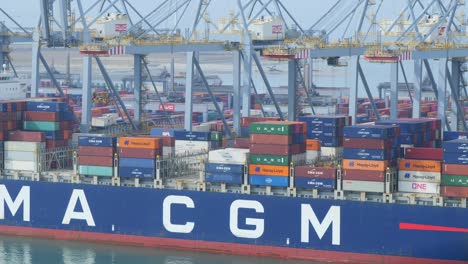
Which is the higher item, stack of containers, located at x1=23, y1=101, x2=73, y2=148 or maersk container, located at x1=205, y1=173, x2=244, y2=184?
stack of containers, located at x1=23, y1=101, x2=73, y2=148

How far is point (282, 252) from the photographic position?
40.9 m

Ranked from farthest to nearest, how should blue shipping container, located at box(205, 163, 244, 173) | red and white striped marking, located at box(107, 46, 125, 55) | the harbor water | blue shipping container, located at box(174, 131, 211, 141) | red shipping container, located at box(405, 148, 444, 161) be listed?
red and white striped marking, located at box(107, 46, 125, 55), blue shipping container, located at box(174, 131, 211, 141), the harbor water, blue shipping container, located at box(205, 163, 244, 173), red shipping container, located at box(405, 148, 444, 161)

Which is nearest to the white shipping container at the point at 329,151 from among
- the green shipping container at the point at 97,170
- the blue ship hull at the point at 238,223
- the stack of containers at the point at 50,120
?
the blue ship hull at the point at 238,223

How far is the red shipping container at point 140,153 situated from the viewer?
42.5m

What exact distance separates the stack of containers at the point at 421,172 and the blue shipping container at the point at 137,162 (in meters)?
8.90

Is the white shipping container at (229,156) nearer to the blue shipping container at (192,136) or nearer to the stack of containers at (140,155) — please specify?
the stack of containers at (140,155)

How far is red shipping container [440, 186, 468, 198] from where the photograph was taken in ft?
125

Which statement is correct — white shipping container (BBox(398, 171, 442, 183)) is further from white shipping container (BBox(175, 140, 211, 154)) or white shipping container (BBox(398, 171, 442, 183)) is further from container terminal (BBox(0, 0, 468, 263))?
white shipping container (BBox(175, 140, 211, 154))

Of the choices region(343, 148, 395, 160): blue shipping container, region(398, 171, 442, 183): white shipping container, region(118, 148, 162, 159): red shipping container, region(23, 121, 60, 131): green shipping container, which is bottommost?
region(398, 171, 442, 183): white shipping container

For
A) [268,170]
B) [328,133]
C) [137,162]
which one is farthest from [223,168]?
[328,133]

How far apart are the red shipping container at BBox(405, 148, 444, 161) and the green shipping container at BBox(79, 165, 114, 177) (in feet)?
35.3

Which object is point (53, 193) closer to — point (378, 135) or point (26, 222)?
point (26, 222)

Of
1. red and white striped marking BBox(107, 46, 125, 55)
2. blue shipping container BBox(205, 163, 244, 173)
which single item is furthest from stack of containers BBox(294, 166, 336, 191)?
red and white striped marking BBox(107, 46, 125, 55)

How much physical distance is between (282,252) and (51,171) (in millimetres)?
9895
